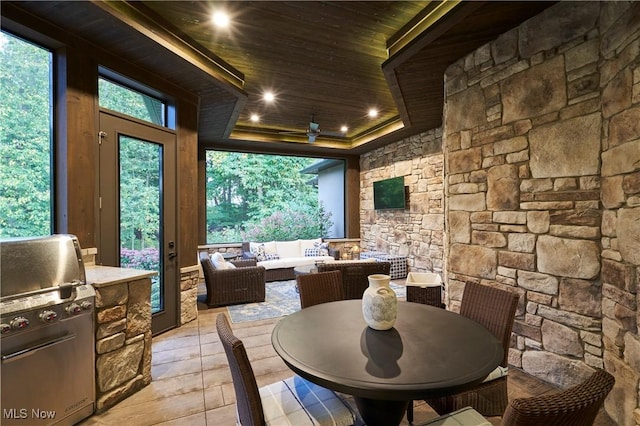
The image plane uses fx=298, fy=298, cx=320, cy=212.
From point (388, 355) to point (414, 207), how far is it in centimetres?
478

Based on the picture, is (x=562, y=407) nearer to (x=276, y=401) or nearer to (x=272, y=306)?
(x=276, y=401)

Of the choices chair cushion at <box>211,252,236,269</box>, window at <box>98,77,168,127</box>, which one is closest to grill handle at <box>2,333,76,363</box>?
window at <box>98,77,168,127</box>

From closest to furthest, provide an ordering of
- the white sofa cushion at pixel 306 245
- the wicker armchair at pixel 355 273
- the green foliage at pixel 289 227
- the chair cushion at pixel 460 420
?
the chair cushion at pixel 460 420 → the wicker armchair at pixel 355 273 → the white sofa cushion at pixel 306 245 → the green foliage at pixel 289 227

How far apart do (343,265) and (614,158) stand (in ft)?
8.90

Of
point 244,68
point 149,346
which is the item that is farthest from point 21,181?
point 244,68

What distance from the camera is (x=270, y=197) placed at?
10.5 meters

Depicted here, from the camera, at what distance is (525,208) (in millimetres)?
2475

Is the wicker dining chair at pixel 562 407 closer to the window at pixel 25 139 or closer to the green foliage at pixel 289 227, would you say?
the window at pixel 25 139

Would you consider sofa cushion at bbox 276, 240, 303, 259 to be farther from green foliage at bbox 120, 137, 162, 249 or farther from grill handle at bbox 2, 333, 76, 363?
grill handle at bbox 2, 333, 76, 363

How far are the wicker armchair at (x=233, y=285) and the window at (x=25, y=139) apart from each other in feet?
7.11

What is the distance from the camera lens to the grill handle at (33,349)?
1581 millimetres

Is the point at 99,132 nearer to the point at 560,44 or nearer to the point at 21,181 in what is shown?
the point at 21,181

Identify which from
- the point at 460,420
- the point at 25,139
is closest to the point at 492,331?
the point at 460,420

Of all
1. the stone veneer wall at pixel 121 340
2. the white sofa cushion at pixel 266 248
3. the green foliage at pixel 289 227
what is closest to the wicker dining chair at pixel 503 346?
the stone veneer wall at pixel 121 340
